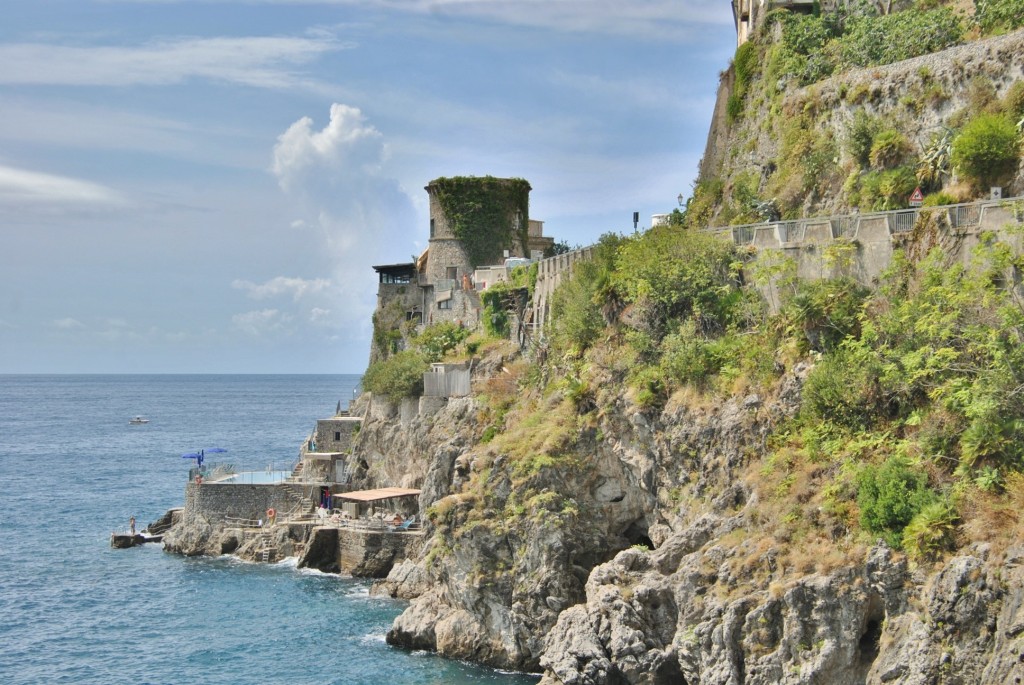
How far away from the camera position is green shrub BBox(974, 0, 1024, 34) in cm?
4062

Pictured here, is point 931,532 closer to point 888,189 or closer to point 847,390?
point 847,390

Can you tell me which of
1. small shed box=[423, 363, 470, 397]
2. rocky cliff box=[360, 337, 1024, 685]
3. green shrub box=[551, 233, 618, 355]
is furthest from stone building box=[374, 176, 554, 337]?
green shrub box=[551, 233, 618, 355]

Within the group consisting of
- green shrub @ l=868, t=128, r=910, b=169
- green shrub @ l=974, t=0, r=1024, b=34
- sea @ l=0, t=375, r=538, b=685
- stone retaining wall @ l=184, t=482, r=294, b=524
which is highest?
green shrub @ l=974, t=0, r=1024, b=34

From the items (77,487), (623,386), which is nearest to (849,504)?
(623,386)

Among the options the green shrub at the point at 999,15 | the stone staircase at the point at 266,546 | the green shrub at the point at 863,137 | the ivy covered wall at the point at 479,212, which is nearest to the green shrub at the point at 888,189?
the green shrub at the point at 863,137

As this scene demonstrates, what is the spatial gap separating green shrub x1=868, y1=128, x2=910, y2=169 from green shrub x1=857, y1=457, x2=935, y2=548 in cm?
1560

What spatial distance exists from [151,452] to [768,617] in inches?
3915

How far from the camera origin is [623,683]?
30.5 m

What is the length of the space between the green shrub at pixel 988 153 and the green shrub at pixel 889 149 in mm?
3816

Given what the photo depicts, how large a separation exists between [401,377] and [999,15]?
106ft

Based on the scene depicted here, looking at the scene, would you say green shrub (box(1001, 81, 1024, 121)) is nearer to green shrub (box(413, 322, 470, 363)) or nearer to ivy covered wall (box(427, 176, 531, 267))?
green shrub (box(413, 322, 470, 363))

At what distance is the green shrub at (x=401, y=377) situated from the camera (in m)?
60.3

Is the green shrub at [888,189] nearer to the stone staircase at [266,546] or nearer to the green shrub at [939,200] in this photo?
the green shrub at [939,200]

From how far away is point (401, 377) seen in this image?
6047cm
